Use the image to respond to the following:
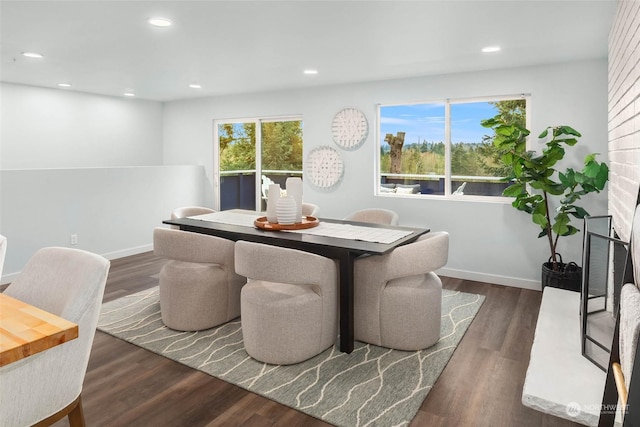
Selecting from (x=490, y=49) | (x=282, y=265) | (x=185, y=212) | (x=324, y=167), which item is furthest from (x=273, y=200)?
(x=490, y=49)

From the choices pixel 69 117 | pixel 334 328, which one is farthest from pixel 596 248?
pixel 69 117

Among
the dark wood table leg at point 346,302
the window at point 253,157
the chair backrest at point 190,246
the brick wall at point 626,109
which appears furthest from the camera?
the window at point 253,157

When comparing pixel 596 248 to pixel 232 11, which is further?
pixel 232 11

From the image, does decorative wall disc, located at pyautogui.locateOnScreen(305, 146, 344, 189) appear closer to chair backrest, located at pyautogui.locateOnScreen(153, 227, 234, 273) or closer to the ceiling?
the ceiling

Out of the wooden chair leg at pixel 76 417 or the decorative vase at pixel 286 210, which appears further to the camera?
the decorative vase at pixel 286 210

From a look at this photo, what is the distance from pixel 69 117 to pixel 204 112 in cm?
190

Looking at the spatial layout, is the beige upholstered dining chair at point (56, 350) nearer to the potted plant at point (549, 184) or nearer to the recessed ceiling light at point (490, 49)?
the recessed ceiling light at point (490, 49)

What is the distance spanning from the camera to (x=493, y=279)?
470 centimetres

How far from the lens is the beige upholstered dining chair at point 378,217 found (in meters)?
4.08

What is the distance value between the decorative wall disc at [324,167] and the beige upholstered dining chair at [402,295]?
8.52 ft

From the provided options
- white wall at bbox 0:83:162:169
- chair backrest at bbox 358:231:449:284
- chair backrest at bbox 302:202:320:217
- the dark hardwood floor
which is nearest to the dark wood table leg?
chair backrest at bbox 358:231:449:284

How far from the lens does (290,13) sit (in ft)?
9.22

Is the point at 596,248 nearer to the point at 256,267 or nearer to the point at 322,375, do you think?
the point at 322,375

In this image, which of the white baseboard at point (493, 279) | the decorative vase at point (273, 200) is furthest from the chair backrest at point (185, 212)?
the white baseboard at point (493, 279)
